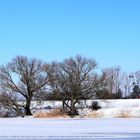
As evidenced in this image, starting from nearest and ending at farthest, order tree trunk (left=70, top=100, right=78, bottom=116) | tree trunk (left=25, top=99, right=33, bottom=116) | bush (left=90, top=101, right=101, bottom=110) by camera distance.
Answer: tree trunk (left=70, top=100, right=78, bottom=116) → tree trunk (left=25, top=99, right=33, bottom=116) → bush (left=90, top=101, right=101, bottom=110)

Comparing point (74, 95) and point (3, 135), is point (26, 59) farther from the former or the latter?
point (3, 135)

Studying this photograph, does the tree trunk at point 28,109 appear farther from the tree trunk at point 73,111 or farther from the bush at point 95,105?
the bush at point 95,105

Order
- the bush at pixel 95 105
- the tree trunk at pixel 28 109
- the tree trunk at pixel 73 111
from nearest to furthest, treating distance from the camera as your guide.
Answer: the tree trunk at pixel 73 111 → the tree trunk at pixel 28 109 → the bush at pixel 95 105

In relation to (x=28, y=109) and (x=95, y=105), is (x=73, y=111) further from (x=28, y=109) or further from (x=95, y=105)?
(x=28, y=109)

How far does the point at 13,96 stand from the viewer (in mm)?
54625

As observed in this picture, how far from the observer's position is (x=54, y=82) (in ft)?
188

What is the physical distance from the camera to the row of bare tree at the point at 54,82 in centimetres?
5538

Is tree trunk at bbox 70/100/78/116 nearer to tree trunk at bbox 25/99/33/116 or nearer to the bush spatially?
the bush

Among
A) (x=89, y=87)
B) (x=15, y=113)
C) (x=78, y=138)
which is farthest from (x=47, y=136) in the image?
(x=89, y=87)

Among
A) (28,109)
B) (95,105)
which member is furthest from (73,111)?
(28,109)

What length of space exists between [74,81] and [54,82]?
2648mm

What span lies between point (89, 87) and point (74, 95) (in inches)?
94.8

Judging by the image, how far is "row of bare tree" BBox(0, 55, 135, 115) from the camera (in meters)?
55.4

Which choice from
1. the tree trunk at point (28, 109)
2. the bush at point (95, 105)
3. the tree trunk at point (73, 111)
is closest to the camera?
the tree trunk at point (73, 111)
